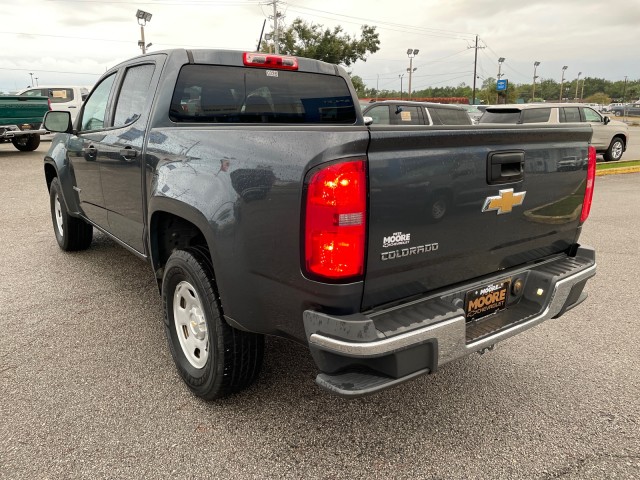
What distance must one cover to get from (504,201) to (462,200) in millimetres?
309

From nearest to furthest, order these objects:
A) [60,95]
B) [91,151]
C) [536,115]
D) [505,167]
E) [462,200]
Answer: [462,200]
[505,167]
[91,151]
[536,115]
[60,95]

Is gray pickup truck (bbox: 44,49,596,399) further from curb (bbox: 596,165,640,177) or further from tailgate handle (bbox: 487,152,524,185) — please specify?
curb (bbox: 596,165,640,177)

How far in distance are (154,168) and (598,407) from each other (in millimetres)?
2798

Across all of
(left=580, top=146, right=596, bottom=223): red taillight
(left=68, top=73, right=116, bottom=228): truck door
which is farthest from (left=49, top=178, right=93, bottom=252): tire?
(left=580, top=146, right=596, bottom=223): red taillight

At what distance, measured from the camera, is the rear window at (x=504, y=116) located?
12148 mm

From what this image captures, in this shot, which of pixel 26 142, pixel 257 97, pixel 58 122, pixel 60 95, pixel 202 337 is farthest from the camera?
pixel 60 95

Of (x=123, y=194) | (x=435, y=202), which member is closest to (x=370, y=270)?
(x=435, y=202)

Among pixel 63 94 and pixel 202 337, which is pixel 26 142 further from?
pixel 202 337

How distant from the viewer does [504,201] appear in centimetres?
243

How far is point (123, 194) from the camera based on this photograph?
3.53m

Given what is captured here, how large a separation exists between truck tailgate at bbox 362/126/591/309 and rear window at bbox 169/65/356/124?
164cm

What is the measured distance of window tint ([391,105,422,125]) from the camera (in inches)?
376

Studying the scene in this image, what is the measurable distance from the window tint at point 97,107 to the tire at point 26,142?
527 inches

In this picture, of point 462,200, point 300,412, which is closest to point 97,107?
point 300,412
